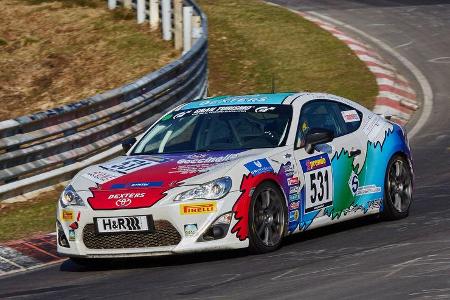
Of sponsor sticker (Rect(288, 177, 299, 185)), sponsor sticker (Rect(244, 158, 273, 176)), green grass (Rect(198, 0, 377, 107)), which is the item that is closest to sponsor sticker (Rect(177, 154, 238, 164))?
sponsor sticker (Rect(244, 158, 273, 176))

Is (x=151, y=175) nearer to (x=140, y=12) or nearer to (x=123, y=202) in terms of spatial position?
(x=123, y=202)

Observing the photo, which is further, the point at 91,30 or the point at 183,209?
the point at 91,30

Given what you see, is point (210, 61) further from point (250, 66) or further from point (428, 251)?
point (428, 251)

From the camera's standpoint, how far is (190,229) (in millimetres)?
9578

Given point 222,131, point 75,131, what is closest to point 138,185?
point 222,131

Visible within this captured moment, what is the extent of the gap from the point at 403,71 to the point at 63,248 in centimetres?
1290

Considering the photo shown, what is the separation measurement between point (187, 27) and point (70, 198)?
1111cm

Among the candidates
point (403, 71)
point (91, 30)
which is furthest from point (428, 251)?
point (91, 30)

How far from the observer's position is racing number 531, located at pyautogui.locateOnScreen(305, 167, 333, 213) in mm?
10523

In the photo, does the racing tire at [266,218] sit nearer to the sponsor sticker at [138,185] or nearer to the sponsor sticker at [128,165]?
the sponsor sticker at [138,185]

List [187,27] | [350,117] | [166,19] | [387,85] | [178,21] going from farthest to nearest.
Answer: [166,19] → [178,21] → [187,27] → [387,85] → [350,117]

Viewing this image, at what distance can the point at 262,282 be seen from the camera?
336 inches

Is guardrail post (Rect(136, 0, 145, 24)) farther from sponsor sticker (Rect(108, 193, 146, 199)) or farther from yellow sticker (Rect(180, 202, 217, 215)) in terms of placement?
yellow sticker (Rect(180, 202, 217, 215))

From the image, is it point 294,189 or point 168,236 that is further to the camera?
point 294,189
